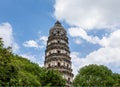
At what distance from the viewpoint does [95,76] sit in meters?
65.7

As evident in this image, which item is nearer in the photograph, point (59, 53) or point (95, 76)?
point (95, 76)

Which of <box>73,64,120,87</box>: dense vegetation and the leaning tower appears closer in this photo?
<box>73,64,120,87</box>: dense vegetation

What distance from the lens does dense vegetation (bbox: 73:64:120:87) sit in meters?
63.6

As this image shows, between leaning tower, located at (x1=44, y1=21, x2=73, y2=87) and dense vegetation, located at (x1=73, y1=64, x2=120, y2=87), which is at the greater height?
leaning tower, located at (x1=44, y1=21, x2=73, y2=87)

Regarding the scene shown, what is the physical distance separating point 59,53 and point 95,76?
1194cm

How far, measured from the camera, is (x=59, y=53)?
74500mm

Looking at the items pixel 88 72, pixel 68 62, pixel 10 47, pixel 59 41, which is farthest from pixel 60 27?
pixel 10 47

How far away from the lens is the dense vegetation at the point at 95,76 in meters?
63.6

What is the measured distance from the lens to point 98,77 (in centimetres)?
6544

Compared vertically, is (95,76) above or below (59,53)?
below

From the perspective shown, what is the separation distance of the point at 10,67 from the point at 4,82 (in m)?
1.91

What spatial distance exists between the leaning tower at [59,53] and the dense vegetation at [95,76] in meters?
5.52

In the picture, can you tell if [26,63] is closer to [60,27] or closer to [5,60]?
[60,27]

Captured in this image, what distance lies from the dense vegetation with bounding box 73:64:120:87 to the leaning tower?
5.52 m
